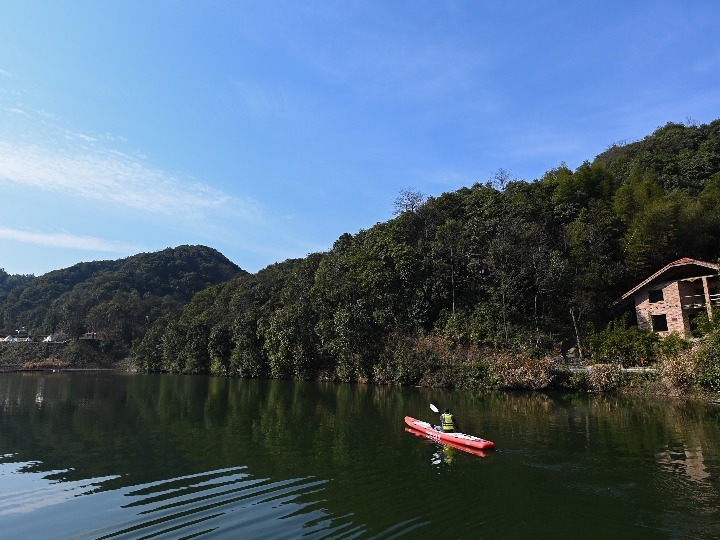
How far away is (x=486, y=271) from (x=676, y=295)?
12462 mm

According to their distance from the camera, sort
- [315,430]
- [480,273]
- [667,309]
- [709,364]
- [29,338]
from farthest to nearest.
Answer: [29,338] → [480,273] → [667,309] → [709,364] → [315,430]

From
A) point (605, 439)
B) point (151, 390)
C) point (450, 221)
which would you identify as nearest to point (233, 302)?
point (151, 390)

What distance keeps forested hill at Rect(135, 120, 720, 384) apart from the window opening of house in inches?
101

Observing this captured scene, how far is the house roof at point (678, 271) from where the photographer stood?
2853cm

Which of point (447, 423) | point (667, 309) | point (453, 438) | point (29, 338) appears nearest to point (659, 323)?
point (667, 309)

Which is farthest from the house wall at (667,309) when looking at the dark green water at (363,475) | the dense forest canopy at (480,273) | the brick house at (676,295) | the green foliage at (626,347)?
the dark green water at (363,475)

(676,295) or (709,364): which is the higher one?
(676,295)

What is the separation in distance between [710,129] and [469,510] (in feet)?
224

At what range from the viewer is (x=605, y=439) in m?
14.6

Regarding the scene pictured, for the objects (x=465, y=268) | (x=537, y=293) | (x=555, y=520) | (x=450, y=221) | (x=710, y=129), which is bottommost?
(x=555, y=520)

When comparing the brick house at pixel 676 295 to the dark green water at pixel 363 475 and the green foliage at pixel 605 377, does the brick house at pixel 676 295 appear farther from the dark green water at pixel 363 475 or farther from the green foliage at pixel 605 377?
the dark green water at pixel 363 475

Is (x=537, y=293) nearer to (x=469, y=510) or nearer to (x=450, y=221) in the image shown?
(x=450, y=221)

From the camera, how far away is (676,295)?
2956 centimetres

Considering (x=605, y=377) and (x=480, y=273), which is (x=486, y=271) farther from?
(x=605, y=377)
